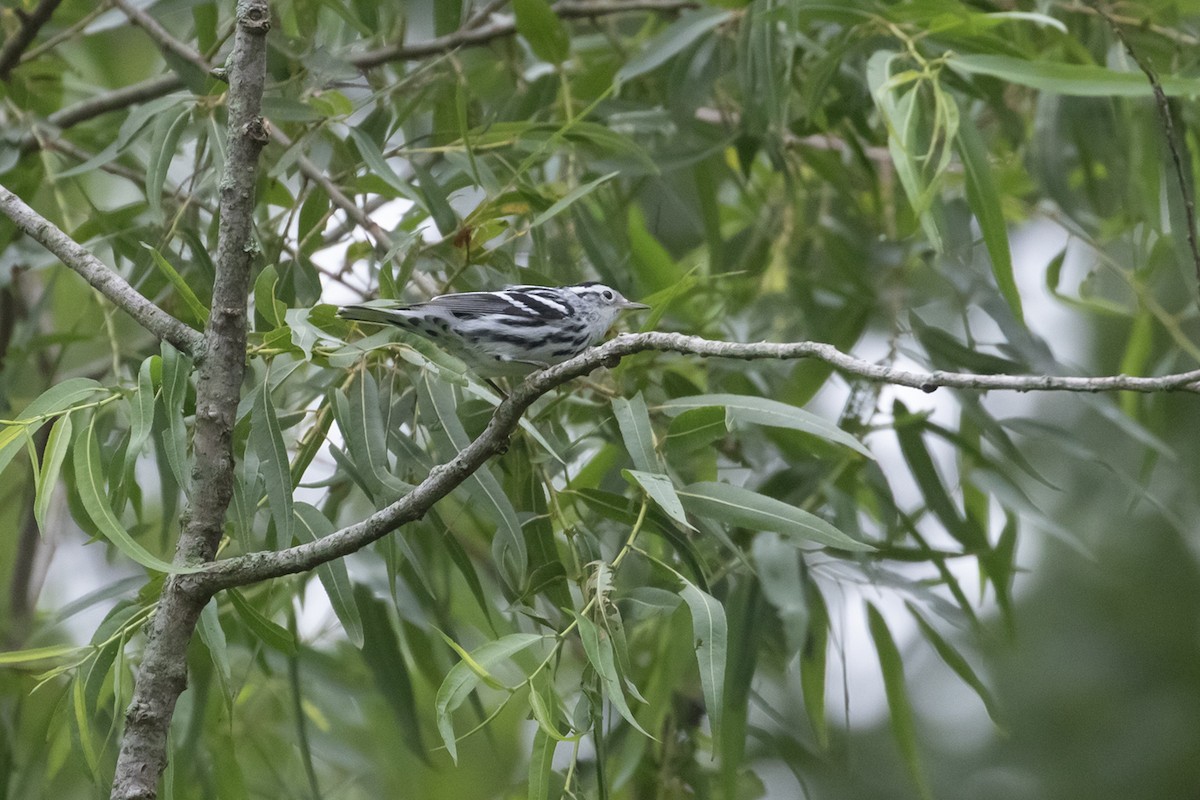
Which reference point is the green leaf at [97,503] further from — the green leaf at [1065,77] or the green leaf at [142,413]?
the green leaf at [1065,77]

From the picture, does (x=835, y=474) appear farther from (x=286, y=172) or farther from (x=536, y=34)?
(x=286, y=172)

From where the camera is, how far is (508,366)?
243cm

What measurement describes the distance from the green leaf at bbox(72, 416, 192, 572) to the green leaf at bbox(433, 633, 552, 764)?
356 mm

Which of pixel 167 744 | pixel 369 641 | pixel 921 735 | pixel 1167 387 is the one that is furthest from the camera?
pixel 921 735

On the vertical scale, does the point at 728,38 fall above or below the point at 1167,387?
above

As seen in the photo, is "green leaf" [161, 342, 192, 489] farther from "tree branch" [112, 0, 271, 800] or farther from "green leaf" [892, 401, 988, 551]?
"green leaf" [892, 401, 988, 551]

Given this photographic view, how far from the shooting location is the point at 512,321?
246cm

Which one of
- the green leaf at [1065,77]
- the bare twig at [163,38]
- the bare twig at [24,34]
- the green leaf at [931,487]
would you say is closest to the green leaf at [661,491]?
the green leaf at [1065,77]

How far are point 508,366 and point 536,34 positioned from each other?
0.79m

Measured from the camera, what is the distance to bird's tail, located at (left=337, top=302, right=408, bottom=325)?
200 centimetres

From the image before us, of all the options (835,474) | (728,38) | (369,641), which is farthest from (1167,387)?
(728,38)

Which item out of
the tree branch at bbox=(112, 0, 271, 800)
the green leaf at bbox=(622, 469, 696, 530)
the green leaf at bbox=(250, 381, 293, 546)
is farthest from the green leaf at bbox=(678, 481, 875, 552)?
the tree branch at bbox=(112, 0, 271, 800)

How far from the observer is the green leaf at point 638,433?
6.47ft

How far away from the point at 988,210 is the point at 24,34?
2.14m
